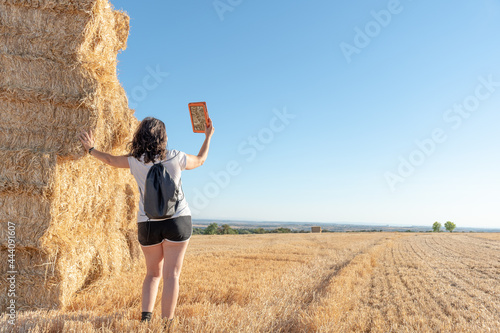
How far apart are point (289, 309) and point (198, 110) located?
2762 millimetres

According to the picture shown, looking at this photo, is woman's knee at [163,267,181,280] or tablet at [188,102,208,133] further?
tablet at [188,102,208,133]

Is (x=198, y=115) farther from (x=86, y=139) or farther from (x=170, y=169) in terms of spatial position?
(x=86, y=139)

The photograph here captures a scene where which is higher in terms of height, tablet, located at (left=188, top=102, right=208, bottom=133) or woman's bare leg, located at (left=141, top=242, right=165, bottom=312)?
tablet, located at (left=188, top=102, right=208, bottom=133)

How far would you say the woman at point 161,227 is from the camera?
306 cm

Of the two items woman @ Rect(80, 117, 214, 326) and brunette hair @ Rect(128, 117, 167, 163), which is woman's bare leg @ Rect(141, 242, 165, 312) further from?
brunette hair @ Rect(128, 117, 167, 163)

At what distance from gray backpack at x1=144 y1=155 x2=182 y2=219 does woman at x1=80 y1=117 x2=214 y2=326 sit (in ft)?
0.38

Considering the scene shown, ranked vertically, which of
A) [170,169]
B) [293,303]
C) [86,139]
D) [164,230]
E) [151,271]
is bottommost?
[293,303]

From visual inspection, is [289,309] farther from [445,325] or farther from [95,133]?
→ [95,133]

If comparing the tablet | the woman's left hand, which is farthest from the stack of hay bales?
the tablet

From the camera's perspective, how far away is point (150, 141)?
3.14 m

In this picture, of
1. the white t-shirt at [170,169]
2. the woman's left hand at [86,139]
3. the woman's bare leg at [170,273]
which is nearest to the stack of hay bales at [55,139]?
the woman's left hand at [86,139]

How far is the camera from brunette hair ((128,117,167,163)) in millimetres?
3146

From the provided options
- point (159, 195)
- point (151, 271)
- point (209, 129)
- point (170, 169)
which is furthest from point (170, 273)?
point (209, 129)

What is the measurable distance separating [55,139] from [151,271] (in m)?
2.44
